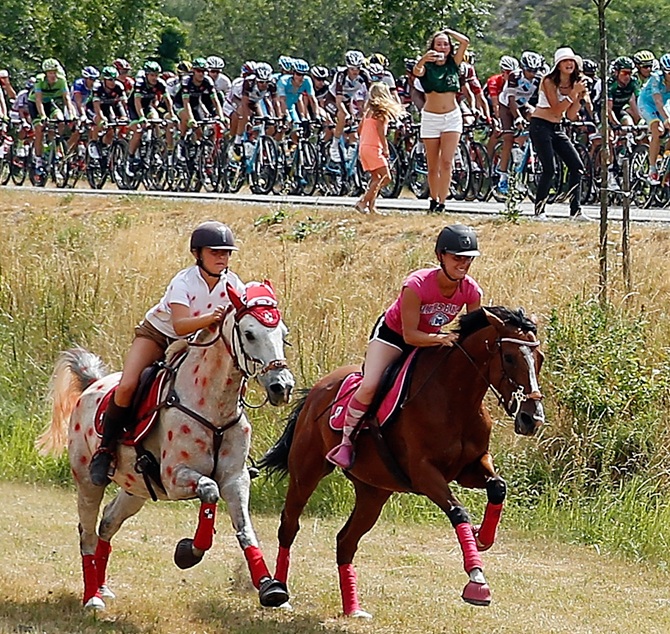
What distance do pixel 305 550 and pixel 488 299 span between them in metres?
4.64

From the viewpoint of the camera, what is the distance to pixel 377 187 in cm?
2009

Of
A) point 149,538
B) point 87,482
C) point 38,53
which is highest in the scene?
point 38,53

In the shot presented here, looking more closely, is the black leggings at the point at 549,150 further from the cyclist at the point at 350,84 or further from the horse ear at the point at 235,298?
the horse ear at the point at 235,298

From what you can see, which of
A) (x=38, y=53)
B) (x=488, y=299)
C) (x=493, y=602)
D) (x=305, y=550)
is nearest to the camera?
(x=493, y=602)

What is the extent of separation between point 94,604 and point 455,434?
277 cm

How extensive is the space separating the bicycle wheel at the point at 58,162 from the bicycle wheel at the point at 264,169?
222 inches

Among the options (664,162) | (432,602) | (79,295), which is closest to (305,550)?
(432,602)

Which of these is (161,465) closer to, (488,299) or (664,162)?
(488,299)

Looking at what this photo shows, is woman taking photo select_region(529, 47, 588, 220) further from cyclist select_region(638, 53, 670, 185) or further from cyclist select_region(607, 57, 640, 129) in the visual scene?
cyclist select_region(607, 57, 640, 129)

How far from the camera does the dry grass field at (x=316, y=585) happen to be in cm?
967

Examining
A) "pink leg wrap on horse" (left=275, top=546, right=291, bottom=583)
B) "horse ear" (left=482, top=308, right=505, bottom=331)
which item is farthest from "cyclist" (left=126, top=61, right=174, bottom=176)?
"horse ear" (left=482, top=308, right=505, bottom=331)

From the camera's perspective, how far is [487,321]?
9047mm

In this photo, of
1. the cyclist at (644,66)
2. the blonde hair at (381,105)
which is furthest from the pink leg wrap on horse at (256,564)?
the cyclist at (644,66)

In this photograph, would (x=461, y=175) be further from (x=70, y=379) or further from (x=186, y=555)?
(x=186, y=555)
